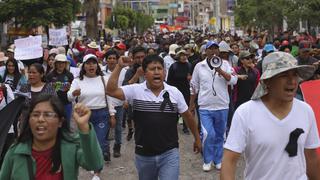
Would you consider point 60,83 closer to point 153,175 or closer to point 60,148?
point 153,175

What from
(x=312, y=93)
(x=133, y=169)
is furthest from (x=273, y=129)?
(x=133, y=169)

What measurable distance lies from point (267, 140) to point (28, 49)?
9.71 m

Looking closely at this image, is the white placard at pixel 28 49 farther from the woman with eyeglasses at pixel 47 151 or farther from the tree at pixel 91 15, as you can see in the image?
the tree at pixel 91 15

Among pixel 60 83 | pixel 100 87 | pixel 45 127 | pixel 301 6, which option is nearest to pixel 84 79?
pixel 100 87

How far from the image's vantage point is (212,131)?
773cm

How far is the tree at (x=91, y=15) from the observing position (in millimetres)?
26728

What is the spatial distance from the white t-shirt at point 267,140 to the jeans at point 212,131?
13.9 ft

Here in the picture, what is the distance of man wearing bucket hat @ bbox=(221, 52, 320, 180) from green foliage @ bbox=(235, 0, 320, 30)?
65.4 feet

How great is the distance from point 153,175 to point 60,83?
151 inches

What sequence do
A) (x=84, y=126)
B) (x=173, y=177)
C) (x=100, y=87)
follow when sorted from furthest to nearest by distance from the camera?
(x=100, y=87)
(x=173, y=177)
(x=84, y=126)

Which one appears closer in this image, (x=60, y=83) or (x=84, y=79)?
(x=84, y=79)

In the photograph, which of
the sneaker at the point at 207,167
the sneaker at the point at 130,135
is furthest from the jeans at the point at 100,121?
the sneaker at the point at 130,135

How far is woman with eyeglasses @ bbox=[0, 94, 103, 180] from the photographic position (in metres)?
3.37

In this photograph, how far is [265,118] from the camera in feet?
11.0
